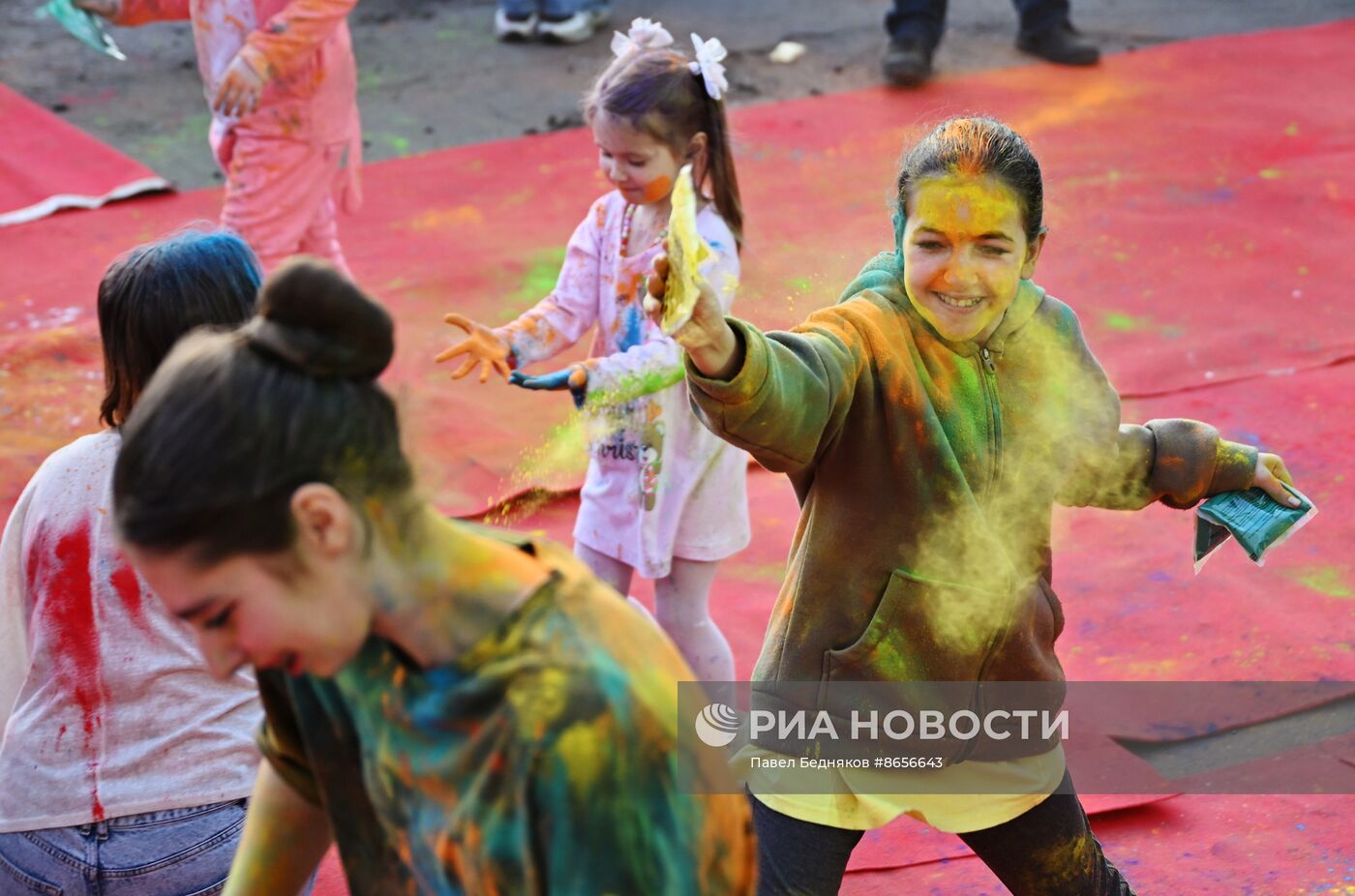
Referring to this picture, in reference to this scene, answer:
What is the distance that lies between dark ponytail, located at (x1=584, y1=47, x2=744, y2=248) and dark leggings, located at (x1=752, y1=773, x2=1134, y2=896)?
1292 mm

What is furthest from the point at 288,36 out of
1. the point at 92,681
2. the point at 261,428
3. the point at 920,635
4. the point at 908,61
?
the point at 908,61

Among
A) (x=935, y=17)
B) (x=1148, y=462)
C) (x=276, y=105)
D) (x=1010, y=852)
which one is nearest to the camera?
(x=1010, y=852)

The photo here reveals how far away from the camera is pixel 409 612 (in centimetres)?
123

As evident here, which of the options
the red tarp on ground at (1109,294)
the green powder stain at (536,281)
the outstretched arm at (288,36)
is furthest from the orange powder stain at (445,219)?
the outstretched arm at (288,36)

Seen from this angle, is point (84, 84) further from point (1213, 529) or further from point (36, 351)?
point (1213, 529)

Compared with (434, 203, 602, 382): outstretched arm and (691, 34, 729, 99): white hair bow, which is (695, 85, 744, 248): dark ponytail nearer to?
(691, 34, 729, 99): white hair bow

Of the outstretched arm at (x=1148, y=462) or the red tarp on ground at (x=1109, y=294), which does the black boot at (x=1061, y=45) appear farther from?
the outstretched arm at (x=1148, y=462)

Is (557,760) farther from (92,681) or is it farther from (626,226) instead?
(626,226)

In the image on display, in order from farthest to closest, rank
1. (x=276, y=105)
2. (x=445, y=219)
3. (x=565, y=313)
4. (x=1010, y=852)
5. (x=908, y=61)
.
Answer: (x=908, y=61) → (x=445, y=219) → (x=276, y=105) → (x=565, y=313) → (x=1010, y=852)

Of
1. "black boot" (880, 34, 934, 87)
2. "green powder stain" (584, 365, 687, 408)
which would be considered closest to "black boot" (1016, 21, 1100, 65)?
"black boot" (880, 34, 934, 87)

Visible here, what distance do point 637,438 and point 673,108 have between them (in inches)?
24.7

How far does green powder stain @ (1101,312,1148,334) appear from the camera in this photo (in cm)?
493

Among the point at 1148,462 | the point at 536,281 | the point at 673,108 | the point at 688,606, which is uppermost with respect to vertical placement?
the point at 673,108

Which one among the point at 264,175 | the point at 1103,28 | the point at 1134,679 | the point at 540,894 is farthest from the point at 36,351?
the point at 1103,28
